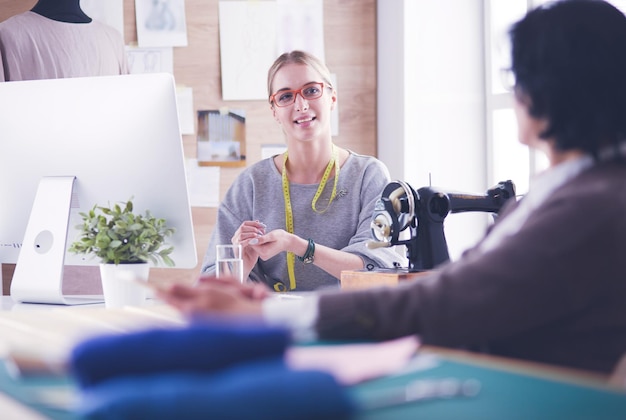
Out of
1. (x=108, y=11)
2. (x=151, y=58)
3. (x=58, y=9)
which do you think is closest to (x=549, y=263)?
(x=58, y=9)

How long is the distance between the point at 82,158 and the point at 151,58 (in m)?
1.51

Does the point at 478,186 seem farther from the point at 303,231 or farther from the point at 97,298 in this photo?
the point at 97,298

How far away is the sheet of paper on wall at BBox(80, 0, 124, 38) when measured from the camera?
3.25 metres

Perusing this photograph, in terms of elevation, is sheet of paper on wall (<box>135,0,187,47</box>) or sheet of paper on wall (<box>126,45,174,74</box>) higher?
sheet of paper on wall (<box>135,0,187,47</box>)

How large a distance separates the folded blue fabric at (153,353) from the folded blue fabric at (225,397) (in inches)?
0.5

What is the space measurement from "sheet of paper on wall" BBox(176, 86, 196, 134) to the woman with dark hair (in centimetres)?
232

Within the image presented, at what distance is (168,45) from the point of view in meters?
3.25

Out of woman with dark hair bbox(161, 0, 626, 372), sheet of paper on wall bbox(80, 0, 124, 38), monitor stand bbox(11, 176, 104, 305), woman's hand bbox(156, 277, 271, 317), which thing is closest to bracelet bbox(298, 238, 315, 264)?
monitor stand bbox(11, 176, 104, 305)

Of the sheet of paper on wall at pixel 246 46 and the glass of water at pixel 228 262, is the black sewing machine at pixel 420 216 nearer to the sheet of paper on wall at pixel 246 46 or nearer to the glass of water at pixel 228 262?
the glass of water at pixel 228 262

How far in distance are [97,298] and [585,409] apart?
1.62 m

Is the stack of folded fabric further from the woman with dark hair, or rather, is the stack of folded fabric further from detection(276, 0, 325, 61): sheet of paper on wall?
detection(276, 0, 325, 61): sheet of paper on wall

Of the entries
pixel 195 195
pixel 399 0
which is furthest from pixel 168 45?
pixel 399 0

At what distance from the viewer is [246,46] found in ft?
10.6

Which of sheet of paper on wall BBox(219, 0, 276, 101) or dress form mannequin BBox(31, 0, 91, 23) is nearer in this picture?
dress form mannequin BBox(31, 0, 91, 23)
